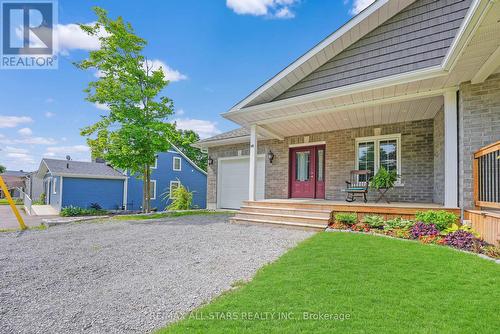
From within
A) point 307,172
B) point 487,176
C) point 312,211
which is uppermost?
point 307,172

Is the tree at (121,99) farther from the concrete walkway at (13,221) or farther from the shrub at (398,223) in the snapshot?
the shrub at (398,223)

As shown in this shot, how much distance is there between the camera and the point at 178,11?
8891 millimetres

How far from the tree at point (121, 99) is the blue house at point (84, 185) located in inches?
361

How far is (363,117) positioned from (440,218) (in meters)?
3.32

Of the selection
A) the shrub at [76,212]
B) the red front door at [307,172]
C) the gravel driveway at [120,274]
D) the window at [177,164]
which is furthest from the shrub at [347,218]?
the window at [177,164]

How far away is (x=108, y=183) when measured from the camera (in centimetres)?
1842

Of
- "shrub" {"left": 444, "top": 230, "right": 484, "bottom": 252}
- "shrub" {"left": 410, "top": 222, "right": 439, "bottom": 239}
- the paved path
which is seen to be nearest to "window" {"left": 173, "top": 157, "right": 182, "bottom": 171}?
the paved path

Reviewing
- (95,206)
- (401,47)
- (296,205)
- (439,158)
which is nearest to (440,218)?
(439,158)

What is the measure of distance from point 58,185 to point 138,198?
5068mm

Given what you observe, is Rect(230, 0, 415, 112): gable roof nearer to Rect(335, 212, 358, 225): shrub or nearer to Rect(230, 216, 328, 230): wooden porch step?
Rect(230, 216, 328, 230): wooden porch step

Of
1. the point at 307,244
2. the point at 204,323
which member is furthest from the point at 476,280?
the point at 204,323

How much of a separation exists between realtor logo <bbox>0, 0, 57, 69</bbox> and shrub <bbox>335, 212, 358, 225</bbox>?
9053mm

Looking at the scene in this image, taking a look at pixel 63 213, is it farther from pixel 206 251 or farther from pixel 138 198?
pixel 206 251

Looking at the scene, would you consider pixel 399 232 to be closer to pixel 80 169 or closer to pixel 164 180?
pixel 164 180
